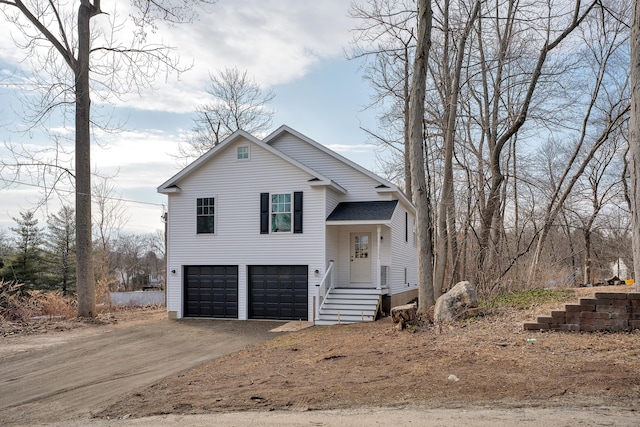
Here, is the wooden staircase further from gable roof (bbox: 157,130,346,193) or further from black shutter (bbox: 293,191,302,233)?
gable roof (bbox: 157,130,346,193)

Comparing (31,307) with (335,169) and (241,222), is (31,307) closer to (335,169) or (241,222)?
(241,222)

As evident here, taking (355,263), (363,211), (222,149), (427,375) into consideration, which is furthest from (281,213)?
(427,375)

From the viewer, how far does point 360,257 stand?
58.4 feet

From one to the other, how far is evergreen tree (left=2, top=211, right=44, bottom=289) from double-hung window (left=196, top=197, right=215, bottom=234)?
1537cm

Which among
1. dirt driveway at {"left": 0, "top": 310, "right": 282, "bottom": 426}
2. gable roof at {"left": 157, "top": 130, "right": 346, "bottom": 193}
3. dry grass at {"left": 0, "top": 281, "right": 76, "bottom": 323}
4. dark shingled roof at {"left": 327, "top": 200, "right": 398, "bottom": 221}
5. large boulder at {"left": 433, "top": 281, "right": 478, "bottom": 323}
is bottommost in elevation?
dirt driveway at {"left": 0, "top": 310, "right": 282, "bottom": 426}

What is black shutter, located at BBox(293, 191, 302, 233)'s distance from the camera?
16.6 meters

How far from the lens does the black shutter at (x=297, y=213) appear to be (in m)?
16.6

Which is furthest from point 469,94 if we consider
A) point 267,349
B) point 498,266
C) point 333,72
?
point 267,349

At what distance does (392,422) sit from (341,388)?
61.5 inches

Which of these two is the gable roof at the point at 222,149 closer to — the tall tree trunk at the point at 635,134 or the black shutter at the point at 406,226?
the black shutter at the point at 406,226

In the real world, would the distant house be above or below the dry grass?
above

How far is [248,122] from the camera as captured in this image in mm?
31953

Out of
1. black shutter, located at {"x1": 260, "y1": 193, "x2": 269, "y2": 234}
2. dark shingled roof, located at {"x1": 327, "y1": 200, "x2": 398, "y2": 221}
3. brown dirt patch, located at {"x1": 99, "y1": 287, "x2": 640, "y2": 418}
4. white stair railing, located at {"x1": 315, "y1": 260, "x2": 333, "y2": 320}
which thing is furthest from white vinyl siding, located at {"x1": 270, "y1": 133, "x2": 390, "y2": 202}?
brown dirt patch, located at {"x1": 99, "y1": 287, "x2": 640, "y2": 418}

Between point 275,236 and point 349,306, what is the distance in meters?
3.44
